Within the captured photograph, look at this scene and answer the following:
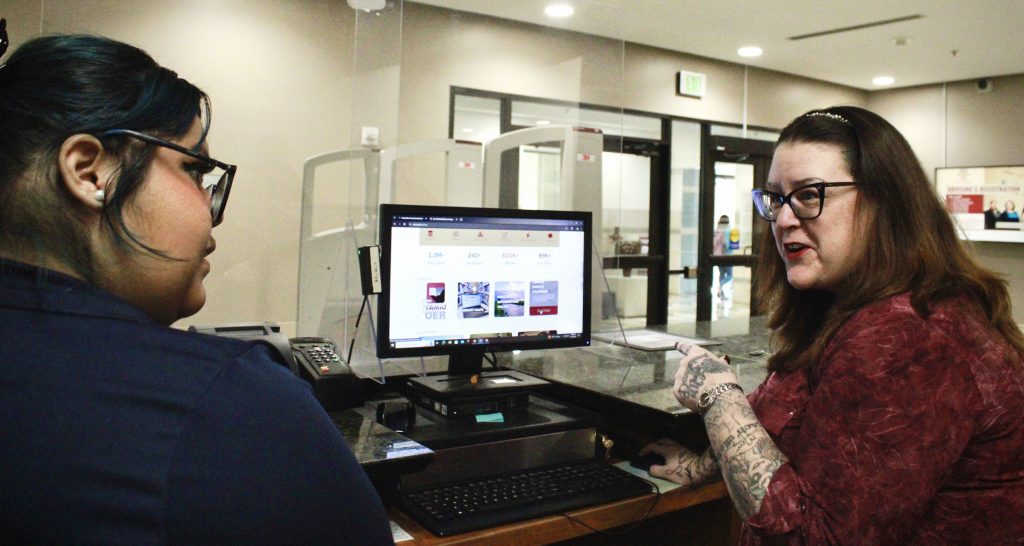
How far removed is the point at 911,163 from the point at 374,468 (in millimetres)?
955

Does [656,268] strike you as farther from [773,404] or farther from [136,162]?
[136,162]

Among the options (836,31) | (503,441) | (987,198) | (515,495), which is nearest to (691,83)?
(836,31)

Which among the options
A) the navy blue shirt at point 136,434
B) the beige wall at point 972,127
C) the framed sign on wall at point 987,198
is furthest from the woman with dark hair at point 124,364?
the framed sign on wall at point 987,198

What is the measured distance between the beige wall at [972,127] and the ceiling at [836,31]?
23cm

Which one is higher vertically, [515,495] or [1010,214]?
[1010,214]

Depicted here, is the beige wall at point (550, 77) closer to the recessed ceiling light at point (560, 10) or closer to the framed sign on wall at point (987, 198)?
the recessed ceiling light at point (560, 10)

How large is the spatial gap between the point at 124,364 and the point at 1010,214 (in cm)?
737

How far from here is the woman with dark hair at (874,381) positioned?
0.95 meters

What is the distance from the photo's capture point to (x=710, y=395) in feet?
3.87

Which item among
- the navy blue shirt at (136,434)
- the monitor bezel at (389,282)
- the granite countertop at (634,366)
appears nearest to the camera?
the navy blue shirt at (136,434)

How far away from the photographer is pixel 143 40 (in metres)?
3.59

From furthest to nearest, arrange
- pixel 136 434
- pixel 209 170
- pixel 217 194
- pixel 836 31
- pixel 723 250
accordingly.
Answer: pixel 723 250 < pixel 836 31 < pixel 217 194 < pixel 209 170 < pixel 136 434

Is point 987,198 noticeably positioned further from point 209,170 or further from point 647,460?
point 209,170

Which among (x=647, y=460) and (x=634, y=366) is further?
(x=634, y=366)
